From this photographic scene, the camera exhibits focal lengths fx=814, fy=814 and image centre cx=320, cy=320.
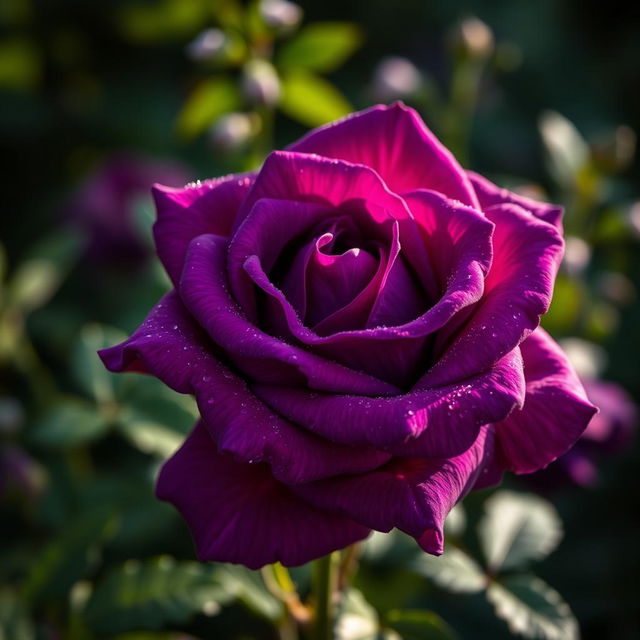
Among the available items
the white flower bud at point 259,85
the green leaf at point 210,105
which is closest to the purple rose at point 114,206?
the green leaf at point 210,105

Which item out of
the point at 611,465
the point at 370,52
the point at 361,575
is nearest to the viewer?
the point at 361,575

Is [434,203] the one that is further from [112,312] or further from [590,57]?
[590,57]

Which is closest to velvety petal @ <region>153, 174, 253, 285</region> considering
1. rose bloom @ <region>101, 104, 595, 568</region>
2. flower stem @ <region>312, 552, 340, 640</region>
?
rose bloom @ <region>101, 104, 595, 568</region>

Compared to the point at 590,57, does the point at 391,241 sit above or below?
above

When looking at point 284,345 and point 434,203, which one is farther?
point 434,203

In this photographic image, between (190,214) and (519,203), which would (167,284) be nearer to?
(190,214)

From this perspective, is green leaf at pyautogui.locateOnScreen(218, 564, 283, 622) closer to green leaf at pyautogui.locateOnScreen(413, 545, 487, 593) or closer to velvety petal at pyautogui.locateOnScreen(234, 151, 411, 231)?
green leaf at pyautogui.locateOnScreen(413, 545, 487, 593)

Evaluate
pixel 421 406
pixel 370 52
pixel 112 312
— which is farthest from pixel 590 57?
pixel 421 406
